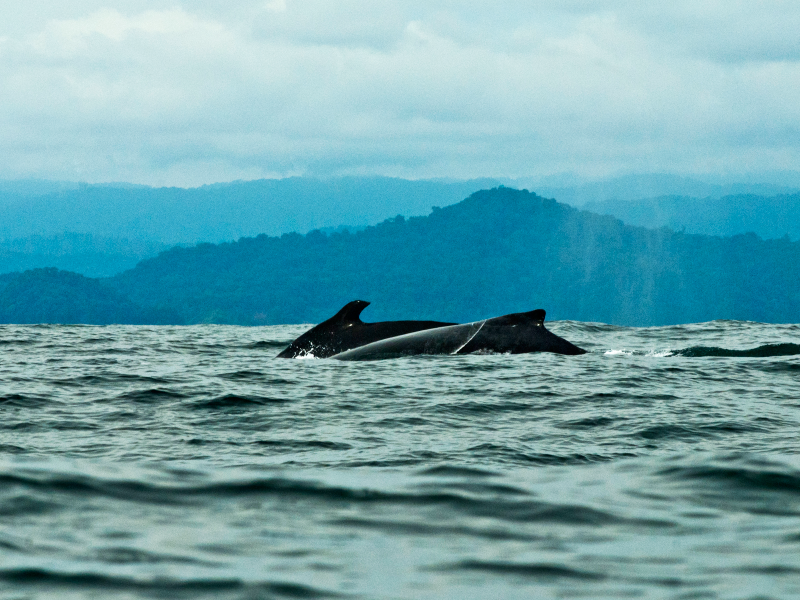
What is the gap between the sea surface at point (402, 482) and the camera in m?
5.20

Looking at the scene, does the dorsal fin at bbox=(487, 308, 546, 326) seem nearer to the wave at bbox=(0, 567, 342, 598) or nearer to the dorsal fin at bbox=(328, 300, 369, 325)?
the dorsal fin at bbox=(328, 300, 369, 325)

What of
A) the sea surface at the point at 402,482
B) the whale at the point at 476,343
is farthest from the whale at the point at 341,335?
the sea surface at the point at 402,482

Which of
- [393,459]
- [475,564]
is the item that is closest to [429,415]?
[393,459]

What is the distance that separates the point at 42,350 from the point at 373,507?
51.5ft

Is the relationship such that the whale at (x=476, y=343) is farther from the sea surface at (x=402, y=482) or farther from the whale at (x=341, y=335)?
the sea surface at (x=402, y=482)

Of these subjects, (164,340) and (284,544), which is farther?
(164,340)

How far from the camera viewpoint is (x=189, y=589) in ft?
15.9

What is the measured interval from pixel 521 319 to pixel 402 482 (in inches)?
423

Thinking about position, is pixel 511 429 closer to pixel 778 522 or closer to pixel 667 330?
pixel 778 522

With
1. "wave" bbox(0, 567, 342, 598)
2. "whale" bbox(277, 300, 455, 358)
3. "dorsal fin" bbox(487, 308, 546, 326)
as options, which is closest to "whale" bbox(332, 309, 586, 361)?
"dorsal fin" bbox(487, 308, 546, 326)

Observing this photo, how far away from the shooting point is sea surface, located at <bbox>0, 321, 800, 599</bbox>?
520 cm

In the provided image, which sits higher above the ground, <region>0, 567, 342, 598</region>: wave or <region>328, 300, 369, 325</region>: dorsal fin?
<region>328, 300, 369, 325</region>: dorsal fin

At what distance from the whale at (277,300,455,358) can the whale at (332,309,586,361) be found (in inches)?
11.4

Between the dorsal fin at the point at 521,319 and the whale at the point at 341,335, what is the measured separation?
1422 millimetres
